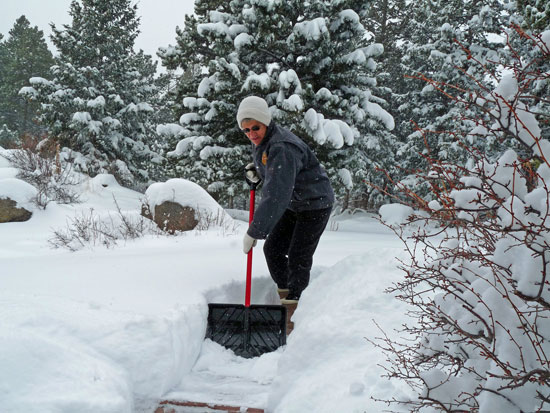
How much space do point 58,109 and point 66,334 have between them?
16820 millimetres

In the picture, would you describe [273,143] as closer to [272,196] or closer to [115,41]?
[272,196]

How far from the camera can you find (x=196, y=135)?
10523 mm

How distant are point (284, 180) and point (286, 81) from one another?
6.41m

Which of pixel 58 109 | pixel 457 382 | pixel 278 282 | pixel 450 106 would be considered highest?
pixel 450 106

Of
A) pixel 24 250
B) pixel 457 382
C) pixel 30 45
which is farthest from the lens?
pixel 30 45

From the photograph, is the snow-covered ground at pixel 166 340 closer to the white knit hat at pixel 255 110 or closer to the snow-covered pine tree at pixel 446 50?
the white knit hat at pixel 255 110

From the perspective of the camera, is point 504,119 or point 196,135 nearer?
point 504,119

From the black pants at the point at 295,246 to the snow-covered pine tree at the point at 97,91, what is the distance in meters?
14.6

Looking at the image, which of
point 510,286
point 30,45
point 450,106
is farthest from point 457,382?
point 30,45

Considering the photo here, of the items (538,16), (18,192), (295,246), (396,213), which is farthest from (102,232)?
(538,16)

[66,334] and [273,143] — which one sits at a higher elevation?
[273,143]

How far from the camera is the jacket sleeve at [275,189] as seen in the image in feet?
9.65

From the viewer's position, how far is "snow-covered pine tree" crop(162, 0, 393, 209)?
352 inches

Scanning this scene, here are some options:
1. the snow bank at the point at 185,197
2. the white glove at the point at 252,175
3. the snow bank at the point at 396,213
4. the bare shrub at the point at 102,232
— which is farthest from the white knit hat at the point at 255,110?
the snow bank at the point at 185,197
